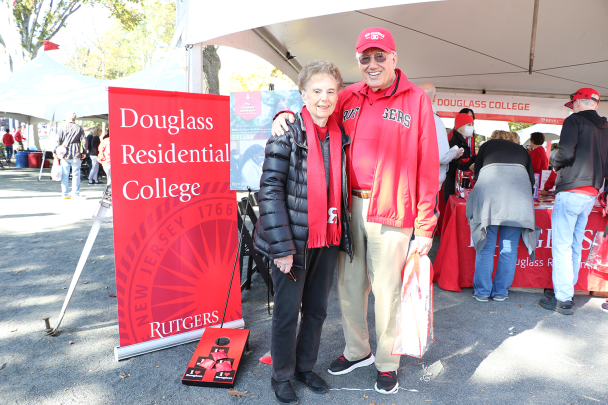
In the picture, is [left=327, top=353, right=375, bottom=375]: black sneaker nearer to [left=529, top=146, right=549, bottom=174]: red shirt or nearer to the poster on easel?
the poster on easel

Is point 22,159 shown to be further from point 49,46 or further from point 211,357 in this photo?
point 211,357

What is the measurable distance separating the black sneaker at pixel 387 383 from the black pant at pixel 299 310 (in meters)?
0.40

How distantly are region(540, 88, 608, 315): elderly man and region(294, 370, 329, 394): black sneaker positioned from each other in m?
2.41

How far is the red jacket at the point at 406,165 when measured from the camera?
6.50ft

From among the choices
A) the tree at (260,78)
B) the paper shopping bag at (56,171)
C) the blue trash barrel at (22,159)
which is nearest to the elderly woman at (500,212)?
the paper shopping bag at (56,171)

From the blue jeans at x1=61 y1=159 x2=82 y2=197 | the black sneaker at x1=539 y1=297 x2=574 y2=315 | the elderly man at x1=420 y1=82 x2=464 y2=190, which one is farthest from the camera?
the blue jeans at x1=61 y1=159 x2=82 y2=197

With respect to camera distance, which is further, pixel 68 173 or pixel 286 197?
pixel 68 173

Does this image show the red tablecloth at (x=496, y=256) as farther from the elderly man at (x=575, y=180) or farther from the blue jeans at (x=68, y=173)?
the blue jeans at (x=68, y=173)

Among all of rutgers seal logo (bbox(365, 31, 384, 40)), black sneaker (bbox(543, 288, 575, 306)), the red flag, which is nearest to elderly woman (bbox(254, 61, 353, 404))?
rutgers seal logo (bbox(365, 31, 384, 40))

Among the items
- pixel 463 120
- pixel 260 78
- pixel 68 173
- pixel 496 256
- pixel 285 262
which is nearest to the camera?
pixel 285 262

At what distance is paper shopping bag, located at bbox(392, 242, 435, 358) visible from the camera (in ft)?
6.72

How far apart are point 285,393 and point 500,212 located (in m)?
2.46

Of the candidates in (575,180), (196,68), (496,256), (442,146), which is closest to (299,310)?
(442,146)

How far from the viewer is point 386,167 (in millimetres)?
1972
